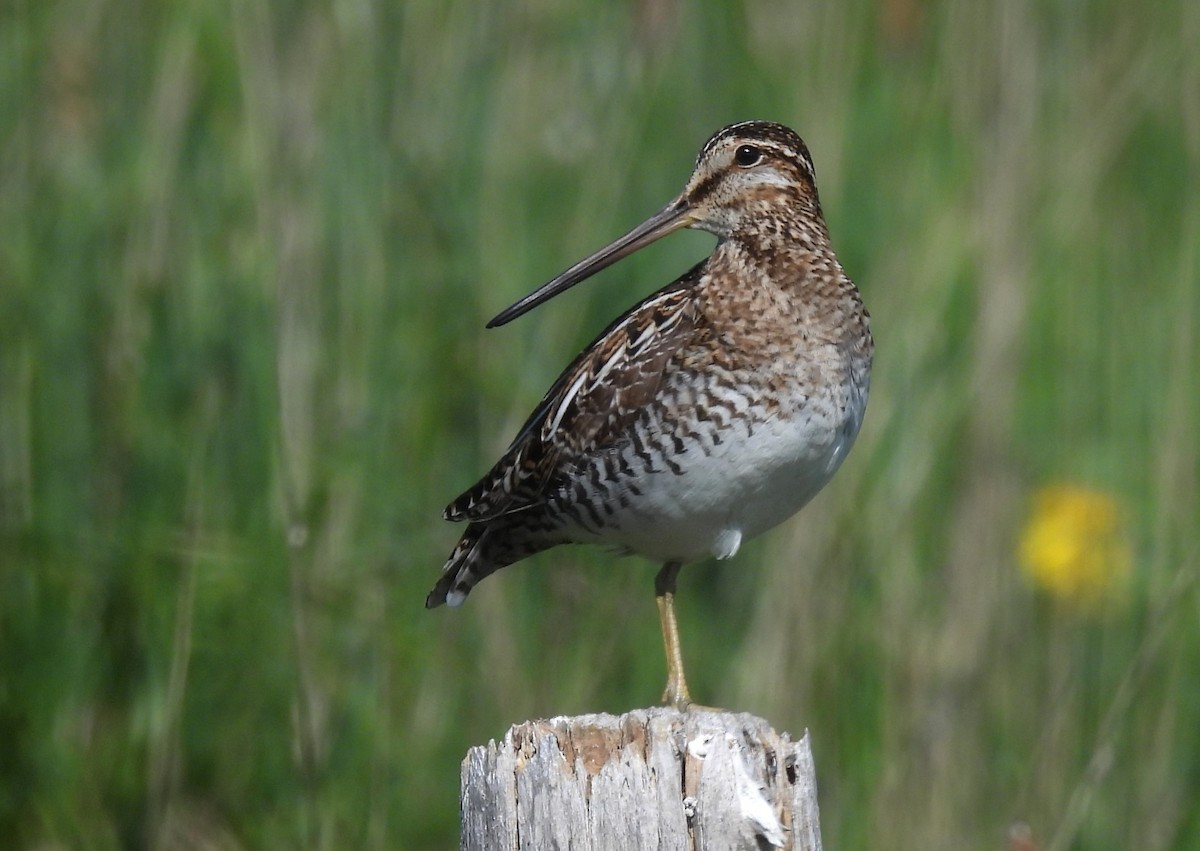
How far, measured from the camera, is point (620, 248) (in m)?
3.38

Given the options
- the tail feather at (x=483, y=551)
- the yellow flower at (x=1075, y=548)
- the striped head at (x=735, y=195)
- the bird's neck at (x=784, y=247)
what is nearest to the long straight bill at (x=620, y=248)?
the striped head at (x=735, y=195)

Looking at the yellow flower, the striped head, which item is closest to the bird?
the striped head

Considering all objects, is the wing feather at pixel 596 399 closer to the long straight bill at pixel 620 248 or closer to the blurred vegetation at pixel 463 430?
the long straight bill at pixel 620 248

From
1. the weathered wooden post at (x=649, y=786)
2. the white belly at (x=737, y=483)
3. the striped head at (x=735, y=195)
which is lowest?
the weathered wooden post at (x=649, y=786)

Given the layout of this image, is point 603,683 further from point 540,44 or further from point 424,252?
point 540,44

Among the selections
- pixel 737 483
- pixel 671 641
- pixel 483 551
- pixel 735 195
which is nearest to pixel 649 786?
pixel 737 483

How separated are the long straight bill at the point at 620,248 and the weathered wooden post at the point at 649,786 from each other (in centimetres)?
122

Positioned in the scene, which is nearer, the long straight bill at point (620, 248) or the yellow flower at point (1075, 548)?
the long straight bill at point (620, 248)

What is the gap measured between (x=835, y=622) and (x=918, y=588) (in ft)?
0.82

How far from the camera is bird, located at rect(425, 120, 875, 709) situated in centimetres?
307

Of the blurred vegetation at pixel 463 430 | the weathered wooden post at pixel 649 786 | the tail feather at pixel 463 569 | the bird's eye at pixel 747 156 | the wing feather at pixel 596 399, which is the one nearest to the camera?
the weathered wooden post at pixel 649 786

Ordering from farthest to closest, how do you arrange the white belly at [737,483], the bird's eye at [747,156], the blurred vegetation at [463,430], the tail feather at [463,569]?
1. the blurred vegetation at [463,430]
2. the tail feather at [463,569]
3. the bird's eye at [747,156]
4. the white belly at [737,483]

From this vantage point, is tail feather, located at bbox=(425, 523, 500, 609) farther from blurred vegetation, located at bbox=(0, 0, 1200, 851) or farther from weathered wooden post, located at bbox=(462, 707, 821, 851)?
weathered wooden post, located at bbox=(462, 707, 821, 851)

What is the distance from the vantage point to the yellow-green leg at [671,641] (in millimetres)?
3264
